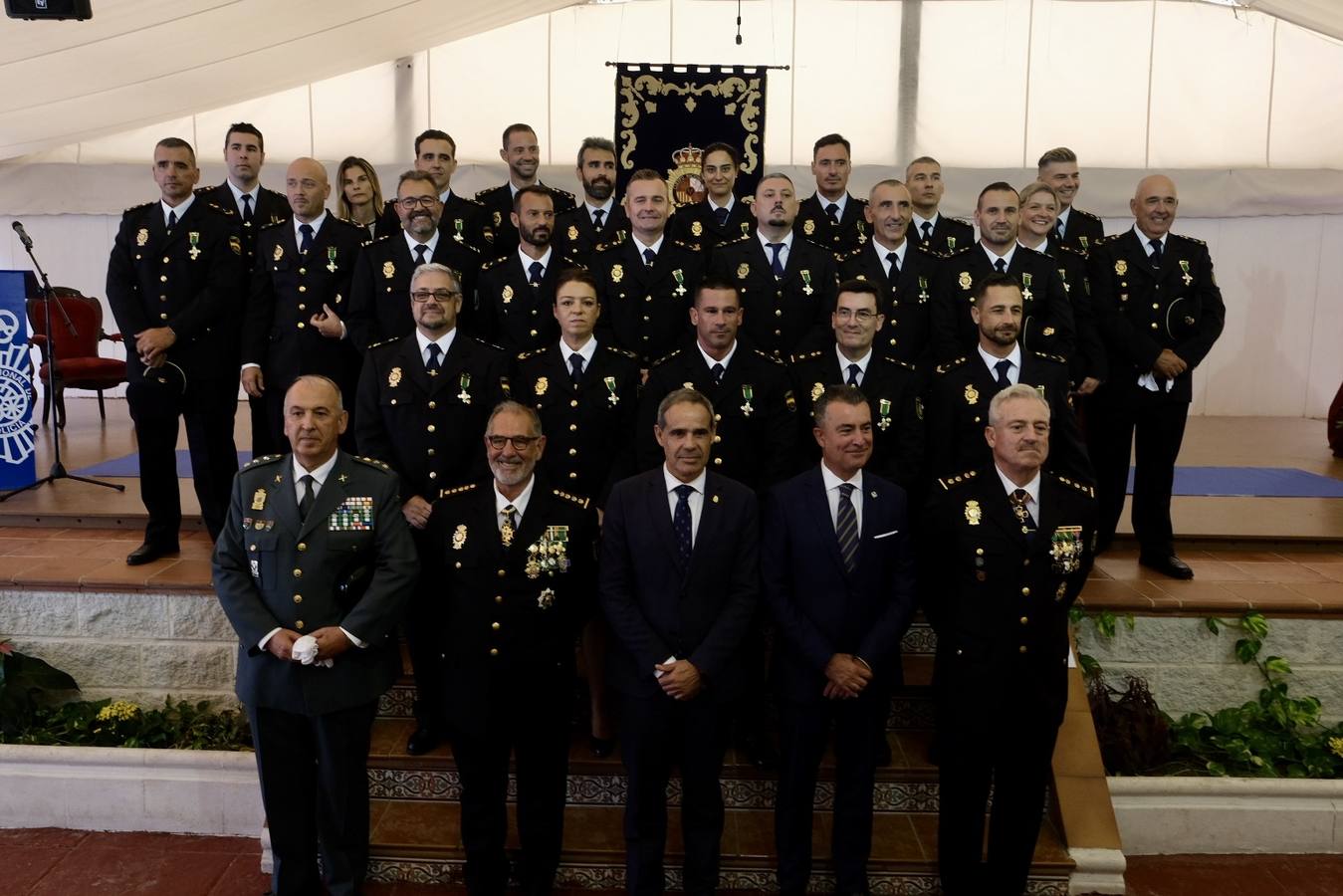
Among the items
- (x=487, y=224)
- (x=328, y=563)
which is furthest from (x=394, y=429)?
(x=487, y=224)

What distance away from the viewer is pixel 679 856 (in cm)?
366

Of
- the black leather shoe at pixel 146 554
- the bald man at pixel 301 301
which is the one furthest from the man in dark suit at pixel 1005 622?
the black leather shoe at pixel 146 554

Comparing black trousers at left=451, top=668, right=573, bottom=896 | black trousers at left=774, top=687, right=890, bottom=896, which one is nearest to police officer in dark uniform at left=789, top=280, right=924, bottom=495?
black trousers at left=774, top=687, right=890, bottom=896

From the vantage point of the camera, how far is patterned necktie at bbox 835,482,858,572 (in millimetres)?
3346

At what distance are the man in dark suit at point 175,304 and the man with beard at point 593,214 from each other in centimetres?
151

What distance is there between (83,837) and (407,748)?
136 cm

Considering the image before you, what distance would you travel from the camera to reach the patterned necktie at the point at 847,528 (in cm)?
335

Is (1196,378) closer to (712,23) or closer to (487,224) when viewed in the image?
(712,23)

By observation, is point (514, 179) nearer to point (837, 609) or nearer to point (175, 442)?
point (175, 442)

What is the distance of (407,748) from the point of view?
13.2 ft

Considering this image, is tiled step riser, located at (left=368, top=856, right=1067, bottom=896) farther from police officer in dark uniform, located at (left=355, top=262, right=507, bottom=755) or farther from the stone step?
police officer in dark uniform, located at (left=355, top=262, right=507, bottom=755)

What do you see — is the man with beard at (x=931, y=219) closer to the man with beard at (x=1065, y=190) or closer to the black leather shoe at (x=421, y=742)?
the man with beard at (x=1065, y=190)

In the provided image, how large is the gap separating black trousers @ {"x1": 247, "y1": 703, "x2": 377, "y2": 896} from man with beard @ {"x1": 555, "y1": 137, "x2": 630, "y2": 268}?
243cm

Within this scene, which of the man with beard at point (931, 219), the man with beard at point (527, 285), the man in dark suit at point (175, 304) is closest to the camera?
the man with beard at point (527, 285)
